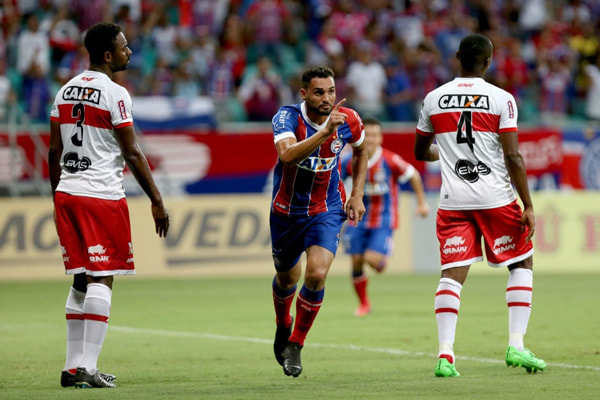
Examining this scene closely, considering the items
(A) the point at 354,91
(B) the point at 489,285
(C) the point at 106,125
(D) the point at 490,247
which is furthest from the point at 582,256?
(C) the point at 106,125

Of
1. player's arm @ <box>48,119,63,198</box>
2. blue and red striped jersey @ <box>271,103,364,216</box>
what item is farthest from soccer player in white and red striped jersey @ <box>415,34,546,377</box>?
player's arm @ <box>48,119,63,198</box>

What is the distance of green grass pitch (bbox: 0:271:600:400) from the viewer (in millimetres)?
7559

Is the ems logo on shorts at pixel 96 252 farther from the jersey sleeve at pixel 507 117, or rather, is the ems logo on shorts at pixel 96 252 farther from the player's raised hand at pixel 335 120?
the jersey sleeve at pixel 507 117

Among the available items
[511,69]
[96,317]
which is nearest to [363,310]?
[96,317]

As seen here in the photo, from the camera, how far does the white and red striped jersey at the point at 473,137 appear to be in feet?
26.7

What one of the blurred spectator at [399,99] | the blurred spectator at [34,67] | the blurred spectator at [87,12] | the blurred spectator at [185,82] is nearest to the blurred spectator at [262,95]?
the blurred spectator at [185,82]

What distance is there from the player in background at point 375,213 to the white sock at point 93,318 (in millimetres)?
6565

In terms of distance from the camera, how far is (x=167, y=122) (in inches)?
843

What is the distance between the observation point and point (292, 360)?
8336 mm

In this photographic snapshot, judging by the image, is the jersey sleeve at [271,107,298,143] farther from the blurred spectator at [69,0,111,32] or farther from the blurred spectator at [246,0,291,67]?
the blurred spectator at [246,0,291,67]

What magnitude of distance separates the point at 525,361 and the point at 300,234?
1961 mm

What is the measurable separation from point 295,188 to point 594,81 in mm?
18569

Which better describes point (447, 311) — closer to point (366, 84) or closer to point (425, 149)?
point (425, 149)

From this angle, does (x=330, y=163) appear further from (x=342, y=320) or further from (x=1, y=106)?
(x=1, y=106)
